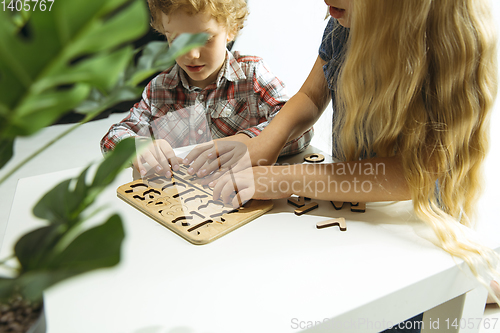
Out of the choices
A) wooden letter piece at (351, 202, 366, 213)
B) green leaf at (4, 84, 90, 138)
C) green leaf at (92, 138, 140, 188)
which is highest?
Result: green leaf at (4, 84, 90, 138)

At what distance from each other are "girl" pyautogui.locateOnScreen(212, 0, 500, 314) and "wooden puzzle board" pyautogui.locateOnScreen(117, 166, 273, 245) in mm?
29

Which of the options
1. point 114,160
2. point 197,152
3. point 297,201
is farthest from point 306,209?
point 114,160

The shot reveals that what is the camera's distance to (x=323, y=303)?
47 centimetres

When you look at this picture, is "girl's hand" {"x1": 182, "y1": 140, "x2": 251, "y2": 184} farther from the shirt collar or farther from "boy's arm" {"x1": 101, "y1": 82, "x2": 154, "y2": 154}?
the shirt collar

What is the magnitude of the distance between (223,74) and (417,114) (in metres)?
0.69

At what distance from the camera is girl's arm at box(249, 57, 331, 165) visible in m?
0.85

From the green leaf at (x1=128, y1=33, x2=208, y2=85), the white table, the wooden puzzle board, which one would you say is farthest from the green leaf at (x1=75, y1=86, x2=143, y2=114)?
the wooden puzzle board

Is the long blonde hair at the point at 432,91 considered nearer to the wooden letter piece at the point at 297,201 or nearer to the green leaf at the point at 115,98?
the wooden letter piece at the point at 297,201

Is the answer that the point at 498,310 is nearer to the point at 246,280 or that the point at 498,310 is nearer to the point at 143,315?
the point at 246,280

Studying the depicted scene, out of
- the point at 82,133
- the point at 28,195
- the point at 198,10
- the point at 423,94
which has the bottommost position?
the point at 82,133

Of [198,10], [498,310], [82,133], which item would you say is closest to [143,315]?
[198,10]

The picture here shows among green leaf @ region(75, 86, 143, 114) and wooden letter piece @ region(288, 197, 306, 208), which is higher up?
green leaf @ region(75, 86, 143, 114)

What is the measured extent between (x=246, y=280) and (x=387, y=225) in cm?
27

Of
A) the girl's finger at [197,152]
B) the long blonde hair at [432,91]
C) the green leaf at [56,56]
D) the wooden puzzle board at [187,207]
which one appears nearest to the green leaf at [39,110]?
the green leaf at [56,56]
